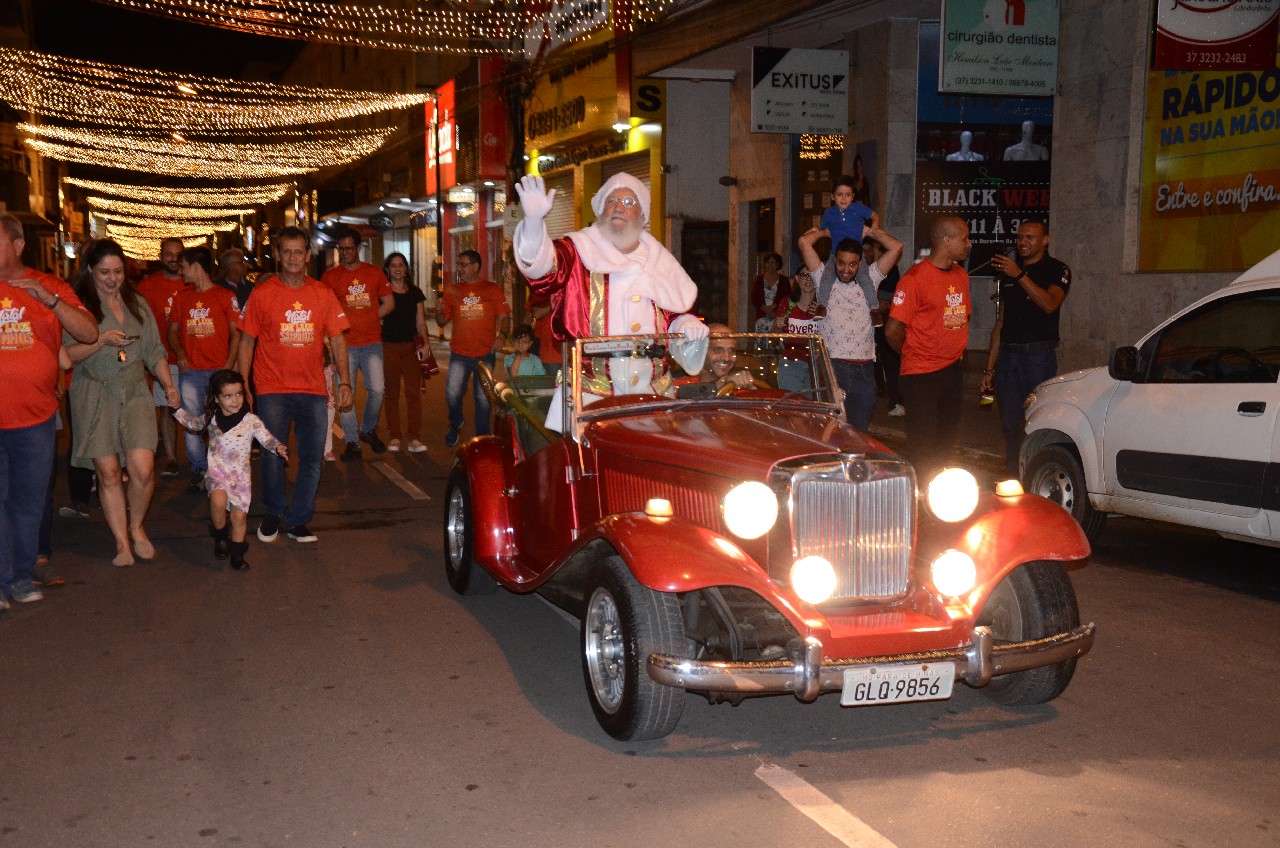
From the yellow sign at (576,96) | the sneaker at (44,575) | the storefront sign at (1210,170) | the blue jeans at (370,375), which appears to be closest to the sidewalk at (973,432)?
the storefront sign at (1210,170)

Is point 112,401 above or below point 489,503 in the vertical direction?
above

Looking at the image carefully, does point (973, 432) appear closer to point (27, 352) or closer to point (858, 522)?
point (858, 522)

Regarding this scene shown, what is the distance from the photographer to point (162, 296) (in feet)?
36.0

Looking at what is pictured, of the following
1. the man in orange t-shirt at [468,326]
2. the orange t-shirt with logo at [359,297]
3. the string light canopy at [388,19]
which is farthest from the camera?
the string light canopy at [388,19]

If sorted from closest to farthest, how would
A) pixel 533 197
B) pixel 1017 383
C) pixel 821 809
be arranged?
pixel 821 809
pixel 533 197
pixel 1017 383

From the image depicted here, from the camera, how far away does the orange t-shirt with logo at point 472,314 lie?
1238 centimetres

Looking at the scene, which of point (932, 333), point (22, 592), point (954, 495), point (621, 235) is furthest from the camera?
point (932, 333)

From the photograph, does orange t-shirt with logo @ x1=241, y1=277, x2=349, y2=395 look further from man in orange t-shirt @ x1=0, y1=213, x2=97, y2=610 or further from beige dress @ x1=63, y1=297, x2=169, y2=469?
man in orange t-shirt @ x1=0, y1=213, x2=97, y2=610

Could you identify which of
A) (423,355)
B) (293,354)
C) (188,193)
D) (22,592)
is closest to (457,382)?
(423,355)

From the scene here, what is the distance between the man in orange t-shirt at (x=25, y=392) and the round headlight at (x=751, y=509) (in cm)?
375

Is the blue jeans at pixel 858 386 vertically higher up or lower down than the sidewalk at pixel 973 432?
higher up

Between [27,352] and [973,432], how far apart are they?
950 centimetres

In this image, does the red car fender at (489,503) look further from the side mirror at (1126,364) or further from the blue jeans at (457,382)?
the blue jeans at (457,382)

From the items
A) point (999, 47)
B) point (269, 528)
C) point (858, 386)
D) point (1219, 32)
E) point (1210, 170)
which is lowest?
point (269, 528)
